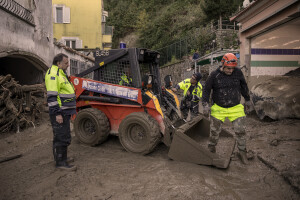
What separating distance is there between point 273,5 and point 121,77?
5.07 m

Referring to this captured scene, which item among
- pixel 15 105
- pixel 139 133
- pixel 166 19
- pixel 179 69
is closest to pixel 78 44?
pixel 179 69

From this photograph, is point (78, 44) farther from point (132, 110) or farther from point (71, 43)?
point (132, 110)

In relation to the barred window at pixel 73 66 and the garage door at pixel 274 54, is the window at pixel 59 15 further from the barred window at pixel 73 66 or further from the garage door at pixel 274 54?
the garage door at pixel 274 54

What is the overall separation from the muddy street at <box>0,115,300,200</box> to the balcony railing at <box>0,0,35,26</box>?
4764 mm

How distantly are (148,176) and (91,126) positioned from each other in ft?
6.97

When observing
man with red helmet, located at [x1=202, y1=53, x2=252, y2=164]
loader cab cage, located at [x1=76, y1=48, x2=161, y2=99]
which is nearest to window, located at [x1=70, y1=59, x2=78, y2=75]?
loader cab cage, located at [x1=76, y1=48, x2=161, y2=99]

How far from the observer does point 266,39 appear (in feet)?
27.1

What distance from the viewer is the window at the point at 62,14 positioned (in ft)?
68.2

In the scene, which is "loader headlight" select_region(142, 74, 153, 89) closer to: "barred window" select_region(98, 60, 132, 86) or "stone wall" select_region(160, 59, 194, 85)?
"barred window" select_region(98, 60, 132, 86)

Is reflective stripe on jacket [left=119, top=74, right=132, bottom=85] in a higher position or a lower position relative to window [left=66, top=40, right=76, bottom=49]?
lower

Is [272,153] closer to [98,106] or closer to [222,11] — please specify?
[98,106]

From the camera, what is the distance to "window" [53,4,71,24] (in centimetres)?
2080

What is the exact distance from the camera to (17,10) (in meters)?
7.97

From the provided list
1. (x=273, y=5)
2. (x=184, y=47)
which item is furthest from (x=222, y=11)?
(x=273, y=5)
